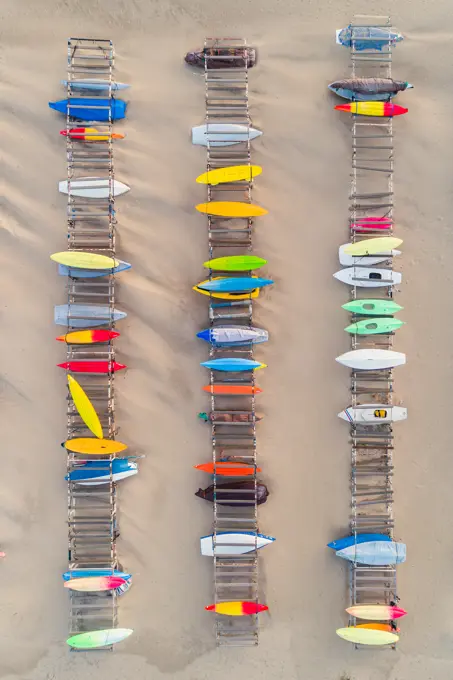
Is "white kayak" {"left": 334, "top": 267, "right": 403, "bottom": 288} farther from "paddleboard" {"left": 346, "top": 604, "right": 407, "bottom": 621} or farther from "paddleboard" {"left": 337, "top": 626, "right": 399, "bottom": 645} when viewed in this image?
"paddleboard" {"left": 337, "top": 626, "right": 399, "bottom": 645}

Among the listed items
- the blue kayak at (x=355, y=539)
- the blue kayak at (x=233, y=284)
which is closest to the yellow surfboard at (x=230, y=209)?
the blue kayak at (x=233, y=284)

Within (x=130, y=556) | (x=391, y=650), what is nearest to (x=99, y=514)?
(x=130, y=556)

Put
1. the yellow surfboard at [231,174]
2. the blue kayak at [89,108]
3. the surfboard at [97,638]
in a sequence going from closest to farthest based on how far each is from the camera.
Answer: the surfboard at [97,638], the yellow surfboard at [231,174], the blue kayak at [89,108]

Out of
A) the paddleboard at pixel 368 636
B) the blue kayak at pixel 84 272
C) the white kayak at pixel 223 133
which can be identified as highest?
the white kayak at pixel 223 133

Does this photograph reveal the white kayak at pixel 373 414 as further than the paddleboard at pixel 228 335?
Yes

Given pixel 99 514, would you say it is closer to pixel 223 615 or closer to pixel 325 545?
pixel 223 615

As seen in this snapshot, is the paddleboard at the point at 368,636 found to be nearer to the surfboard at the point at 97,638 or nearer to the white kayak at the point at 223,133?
the surfboard at the point at 97,638

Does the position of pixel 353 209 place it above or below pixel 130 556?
above
